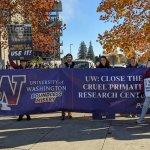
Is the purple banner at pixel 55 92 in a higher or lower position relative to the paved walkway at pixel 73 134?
higher

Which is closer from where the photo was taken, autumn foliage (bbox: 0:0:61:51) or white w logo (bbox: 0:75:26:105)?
white w logo (bbox: 0:75:26:105)

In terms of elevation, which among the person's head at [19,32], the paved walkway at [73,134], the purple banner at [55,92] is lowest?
the paved walkway at [73,134]

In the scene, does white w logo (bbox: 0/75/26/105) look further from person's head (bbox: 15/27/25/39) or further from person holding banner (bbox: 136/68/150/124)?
person holding banner (bbox: 136/68/150/124)

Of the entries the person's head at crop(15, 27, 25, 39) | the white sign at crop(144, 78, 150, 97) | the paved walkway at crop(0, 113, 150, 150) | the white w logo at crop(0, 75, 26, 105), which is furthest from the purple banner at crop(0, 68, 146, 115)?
the person's head at crop(15, 27, 25, 39)

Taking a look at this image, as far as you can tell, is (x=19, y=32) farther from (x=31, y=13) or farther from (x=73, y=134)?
(x=31, y=13)

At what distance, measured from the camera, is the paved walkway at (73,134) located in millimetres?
7074

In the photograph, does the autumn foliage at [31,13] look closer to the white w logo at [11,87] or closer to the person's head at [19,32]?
the person's head at [19,32]

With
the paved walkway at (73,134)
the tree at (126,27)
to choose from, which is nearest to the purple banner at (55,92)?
the paved walkway at (73,134)

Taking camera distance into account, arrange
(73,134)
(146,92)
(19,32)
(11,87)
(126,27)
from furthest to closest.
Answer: (126,27), (19,32), (11,87), (146,92), (73,134)

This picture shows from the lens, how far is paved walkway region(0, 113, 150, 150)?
7.07 m

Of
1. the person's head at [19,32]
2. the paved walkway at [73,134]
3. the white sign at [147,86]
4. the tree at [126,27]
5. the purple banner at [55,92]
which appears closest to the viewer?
the paved walkway at [73,134]

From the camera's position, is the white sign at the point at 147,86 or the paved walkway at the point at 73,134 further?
the white sign at the point at 147,86

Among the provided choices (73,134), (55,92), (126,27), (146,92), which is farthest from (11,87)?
(126,27)

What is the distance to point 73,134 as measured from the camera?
8.05 m
